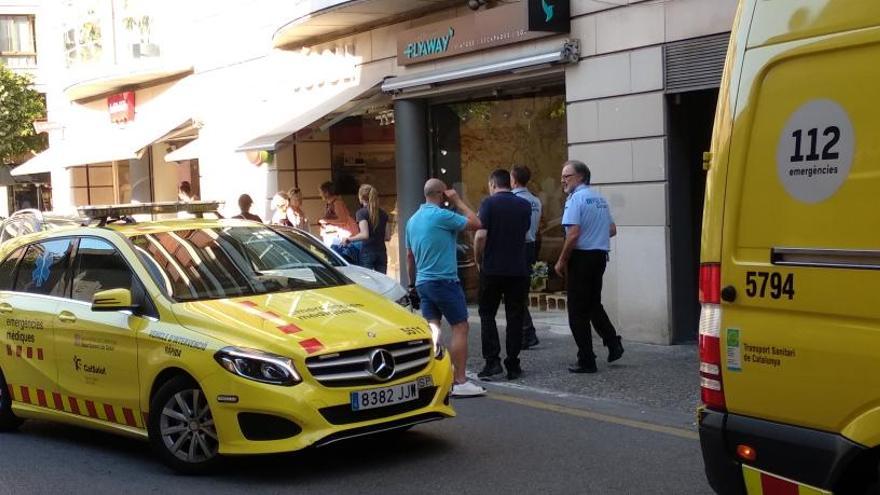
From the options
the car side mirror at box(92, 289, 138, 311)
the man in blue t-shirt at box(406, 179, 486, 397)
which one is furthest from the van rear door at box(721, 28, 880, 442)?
the man in blue t-shirt at box(406, 179, 486, 397)

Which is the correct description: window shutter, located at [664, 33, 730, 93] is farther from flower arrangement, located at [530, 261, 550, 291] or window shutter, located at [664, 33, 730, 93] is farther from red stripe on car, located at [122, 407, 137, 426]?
red stripe on car, located at [122, 407, 137, 426]

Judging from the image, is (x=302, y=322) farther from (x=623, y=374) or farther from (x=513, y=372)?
(x=623, y=374)

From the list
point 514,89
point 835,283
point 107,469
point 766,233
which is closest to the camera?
point 835,283

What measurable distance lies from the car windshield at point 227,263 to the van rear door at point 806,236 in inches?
141

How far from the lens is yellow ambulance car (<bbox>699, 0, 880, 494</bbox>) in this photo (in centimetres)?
349

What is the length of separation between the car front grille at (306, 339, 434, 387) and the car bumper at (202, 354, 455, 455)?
0.15ft

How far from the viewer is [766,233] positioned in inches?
151

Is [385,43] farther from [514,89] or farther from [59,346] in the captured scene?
[59,346]

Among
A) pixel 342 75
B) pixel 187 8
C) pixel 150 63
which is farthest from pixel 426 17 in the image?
pixel 150 63

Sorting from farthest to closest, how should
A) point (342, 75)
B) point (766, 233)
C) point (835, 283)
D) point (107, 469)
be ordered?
point (342, 75) < point (107, 469) < point (766, 233) < point (835, 283)

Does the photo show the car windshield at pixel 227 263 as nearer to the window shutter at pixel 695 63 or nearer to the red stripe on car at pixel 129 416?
the red stripe on car at pixel 129 416

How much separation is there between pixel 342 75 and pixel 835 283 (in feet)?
42.0

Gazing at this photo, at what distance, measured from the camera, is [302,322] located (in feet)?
20.1

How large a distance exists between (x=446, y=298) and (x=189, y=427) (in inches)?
110
